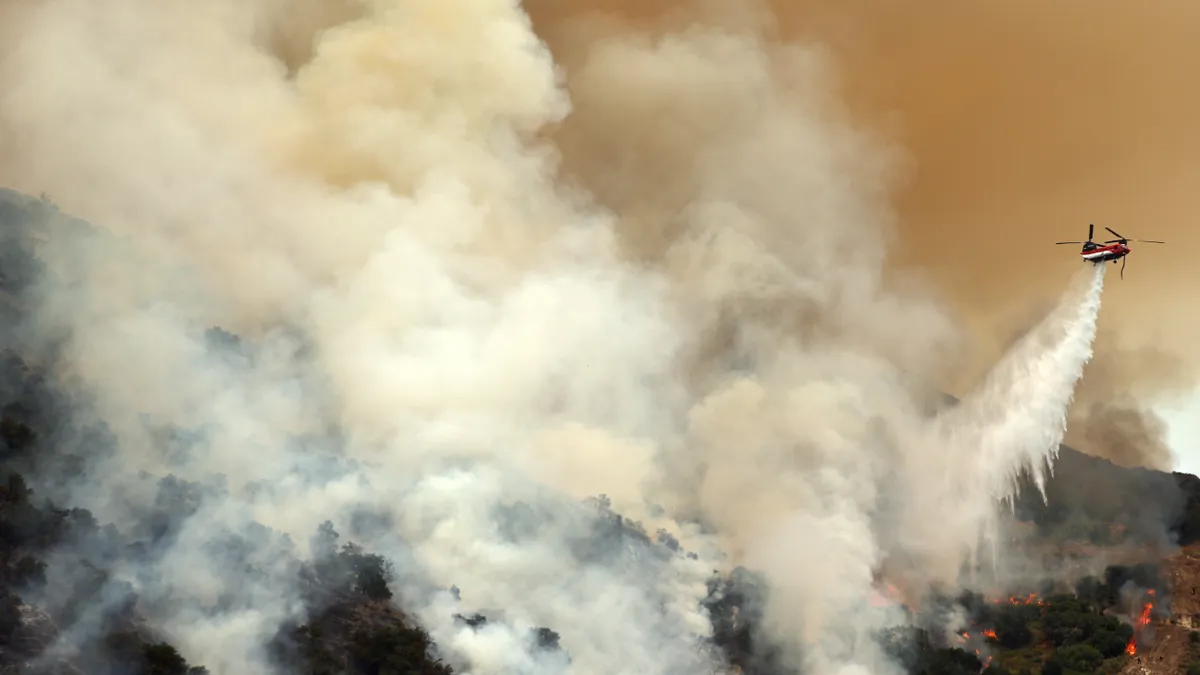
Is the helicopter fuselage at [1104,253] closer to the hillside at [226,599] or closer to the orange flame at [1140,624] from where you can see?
the hillside at [226,599]

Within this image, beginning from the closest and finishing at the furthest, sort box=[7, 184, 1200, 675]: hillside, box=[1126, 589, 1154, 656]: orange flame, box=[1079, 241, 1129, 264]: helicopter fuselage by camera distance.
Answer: box=[7, 184, 1200, 675]: hillside < box=[1079, 241, 1129, 264]: helicopter fuselage < box=[1126, 589, 1154, 656]: orange flame

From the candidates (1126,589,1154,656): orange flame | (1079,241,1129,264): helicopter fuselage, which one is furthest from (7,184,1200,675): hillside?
(1079,241,1129,264): helicopter fuselage

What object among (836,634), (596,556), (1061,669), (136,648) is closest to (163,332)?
(136,648)

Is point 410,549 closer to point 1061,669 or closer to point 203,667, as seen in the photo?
point 203,667

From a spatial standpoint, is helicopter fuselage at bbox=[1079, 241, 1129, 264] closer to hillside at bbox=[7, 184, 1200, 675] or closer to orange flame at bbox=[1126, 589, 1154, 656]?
hillside at bbox=[7, 184, 1200, 675]

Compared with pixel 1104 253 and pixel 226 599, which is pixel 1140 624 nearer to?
pixel 1104 253

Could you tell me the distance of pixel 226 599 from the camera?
8838 centimetres

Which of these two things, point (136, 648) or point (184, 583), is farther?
point (184, 583)

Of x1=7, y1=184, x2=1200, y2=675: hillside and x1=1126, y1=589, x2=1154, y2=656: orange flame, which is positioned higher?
x1=1126, y1=589, x2=1154, y2=656: orange flame

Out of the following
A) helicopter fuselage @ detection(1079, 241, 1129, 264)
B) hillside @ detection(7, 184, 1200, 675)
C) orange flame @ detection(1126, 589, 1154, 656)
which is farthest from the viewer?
orange flame @ detection(1126, 589, 1154, 656)

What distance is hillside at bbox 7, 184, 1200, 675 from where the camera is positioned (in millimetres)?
79125

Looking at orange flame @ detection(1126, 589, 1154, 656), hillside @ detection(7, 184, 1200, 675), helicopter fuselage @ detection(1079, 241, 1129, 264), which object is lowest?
hillside @ detection(7, 184, 1200, 675)

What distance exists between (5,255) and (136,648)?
55313 millimetres

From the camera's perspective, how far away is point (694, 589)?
128375 mm
